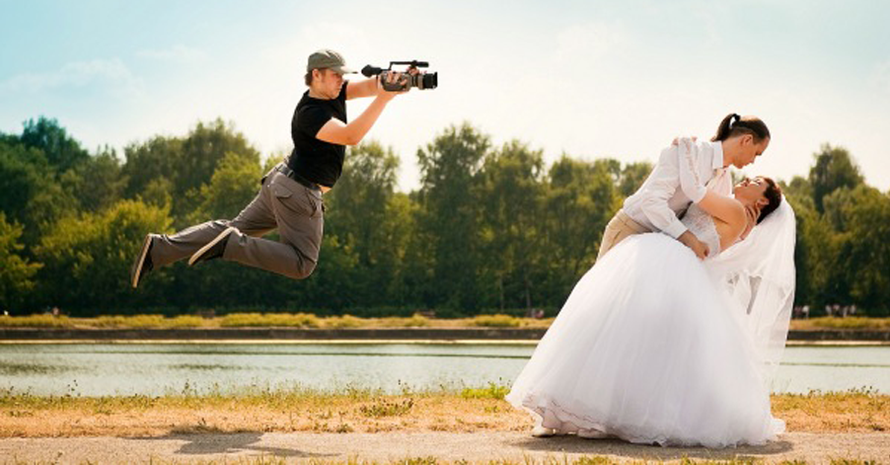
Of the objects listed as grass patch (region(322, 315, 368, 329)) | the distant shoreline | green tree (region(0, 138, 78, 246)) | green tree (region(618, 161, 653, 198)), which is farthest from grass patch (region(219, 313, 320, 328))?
green tree (region(618, 161, 653, 198))

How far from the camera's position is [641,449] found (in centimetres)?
743

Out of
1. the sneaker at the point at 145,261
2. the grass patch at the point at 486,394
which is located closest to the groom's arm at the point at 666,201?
the grass patch at the point at 486,394

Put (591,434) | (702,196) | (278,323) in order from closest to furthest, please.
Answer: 1. (591,434)
2. (702,196)
3. (278,323)

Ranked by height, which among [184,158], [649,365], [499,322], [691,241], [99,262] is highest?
[184,158]

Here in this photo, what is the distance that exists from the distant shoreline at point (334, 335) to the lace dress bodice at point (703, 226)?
1531 inches

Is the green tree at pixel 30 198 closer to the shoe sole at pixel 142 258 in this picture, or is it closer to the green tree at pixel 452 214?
the green tree at pixel 452 214

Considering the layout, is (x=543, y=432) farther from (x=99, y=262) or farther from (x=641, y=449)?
(x=99, y=262)

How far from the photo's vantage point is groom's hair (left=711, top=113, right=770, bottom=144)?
27.3 feet

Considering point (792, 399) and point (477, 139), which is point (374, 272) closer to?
point (477, 139)

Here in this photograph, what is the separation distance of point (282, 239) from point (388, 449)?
2.21m

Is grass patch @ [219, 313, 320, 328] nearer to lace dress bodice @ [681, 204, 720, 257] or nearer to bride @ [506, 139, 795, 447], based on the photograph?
lace dress bodice @ [681, 204, 720, 257]

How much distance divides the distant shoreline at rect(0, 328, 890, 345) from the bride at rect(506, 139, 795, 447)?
3918 centimetres

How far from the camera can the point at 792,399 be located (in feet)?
37.6

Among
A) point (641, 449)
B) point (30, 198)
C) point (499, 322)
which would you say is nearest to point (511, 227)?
point (499, 322)
